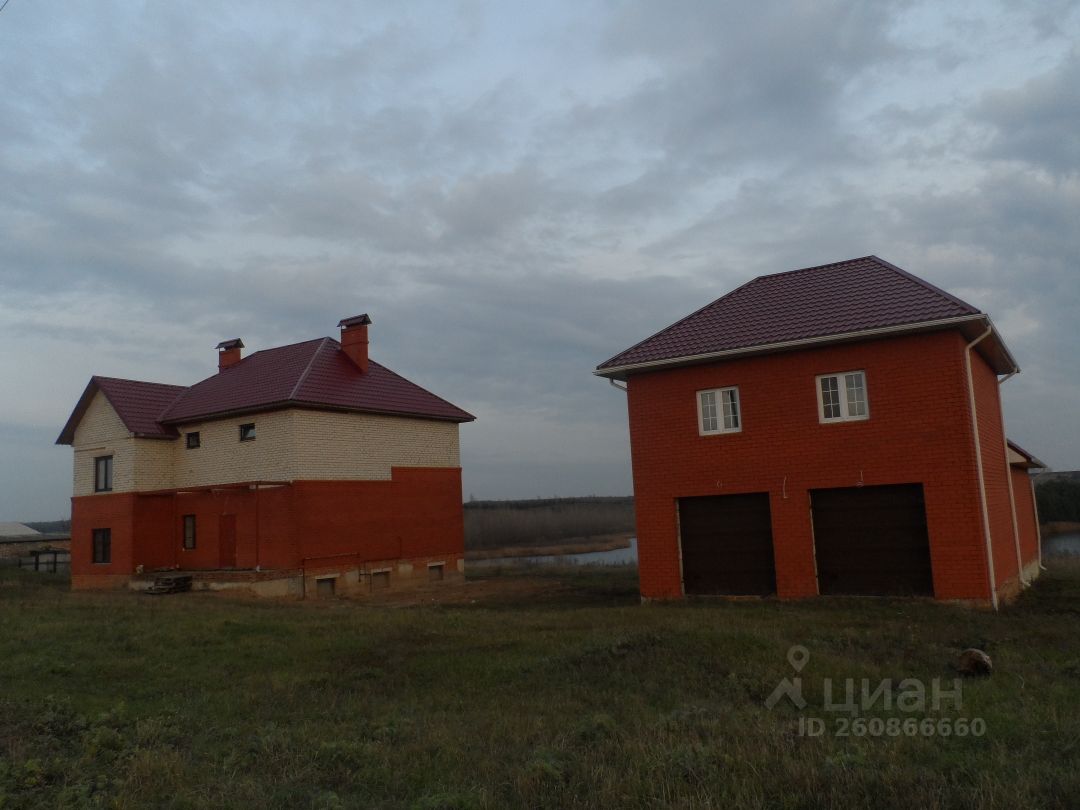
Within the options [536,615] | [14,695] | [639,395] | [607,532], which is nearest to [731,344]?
[639,395]

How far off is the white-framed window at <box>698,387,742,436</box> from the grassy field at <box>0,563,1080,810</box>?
11.4ft

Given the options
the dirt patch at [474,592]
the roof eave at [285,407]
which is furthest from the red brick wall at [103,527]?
the dirt patch at [474,592]

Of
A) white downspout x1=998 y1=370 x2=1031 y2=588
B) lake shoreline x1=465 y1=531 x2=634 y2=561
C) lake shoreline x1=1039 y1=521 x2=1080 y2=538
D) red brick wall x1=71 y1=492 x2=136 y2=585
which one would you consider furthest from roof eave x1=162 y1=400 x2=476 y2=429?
lake shoreline x1=1039 y1=521 x2=1080 y2=538

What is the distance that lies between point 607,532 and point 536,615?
234 ft

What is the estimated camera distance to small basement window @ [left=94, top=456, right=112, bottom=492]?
2734 cm

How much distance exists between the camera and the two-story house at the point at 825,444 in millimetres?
14367

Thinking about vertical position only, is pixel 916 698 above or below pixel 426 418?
below

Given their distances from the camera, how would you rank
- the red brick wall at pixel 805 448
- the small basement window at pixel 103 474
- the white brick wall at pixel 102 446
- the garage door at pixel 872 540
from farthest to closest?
the small basement window at pixel 103 474 < the white brick wall at pixel 102 446 < the garage door at pixel 872 540 < the red brick wall at pixel 805 448

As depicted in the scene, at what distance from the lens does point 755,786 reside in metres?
5.12

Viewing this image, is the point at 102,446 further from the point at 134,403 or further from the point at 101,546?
the point at 101,546

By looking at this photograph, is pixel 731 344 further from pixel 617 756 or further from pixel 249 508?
pixel 249 508

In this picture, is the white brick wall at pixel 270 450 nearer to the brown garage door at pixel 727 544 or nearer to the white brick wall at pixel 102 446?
the white brick wall at pixel 102 446

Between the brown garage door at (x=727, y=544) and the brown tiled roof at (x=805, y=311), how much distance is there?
3041mm

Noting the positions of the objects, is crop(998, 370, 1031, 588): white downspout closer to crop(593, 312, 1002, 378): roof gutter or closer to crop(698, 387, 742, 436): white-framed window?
crop(593, 312, 1002, 378): roof gutter
